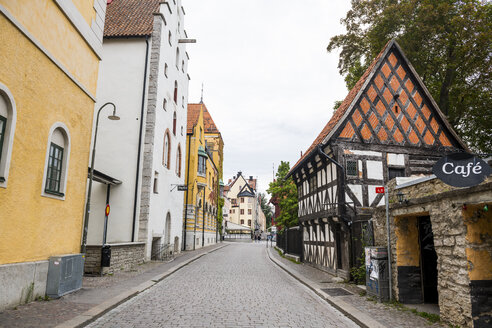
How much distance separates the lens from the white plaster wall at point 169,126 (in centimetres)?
2052

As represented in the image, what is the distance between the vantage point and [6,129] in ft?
24.7

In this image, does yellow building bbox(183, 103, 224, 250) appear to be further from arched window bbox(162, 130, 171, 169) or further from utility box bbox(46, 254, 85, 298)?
utility box bbox(46, 254, 85, 298)

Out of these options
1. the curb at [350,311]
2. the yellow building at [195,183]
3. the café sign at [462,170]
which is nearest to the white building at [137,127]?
the yellow building at [195,183]

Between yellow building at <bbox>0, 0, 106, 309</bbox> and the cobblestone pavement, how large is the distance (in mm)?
2362

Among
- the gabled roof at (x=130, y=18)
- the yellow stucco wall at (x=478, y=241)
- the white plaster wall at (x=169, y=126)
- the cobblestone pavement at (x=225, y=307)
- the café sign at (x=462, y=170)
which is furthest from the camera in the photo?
the gabled roof at (x=130, y=18)

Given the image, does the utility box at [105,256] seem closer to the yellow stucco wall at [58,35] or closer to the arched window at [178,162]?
the yellow stucco wall at [58,35]

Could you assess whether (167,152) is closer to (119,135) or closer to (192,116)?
(119,135)

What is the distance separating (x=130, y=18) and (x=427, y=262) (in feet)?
68.1

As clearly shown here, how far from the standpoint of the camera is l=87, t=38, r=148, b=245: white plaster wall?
18.6 metres

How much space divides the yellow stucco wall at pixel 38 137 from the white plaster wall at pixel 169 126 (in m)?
9.31

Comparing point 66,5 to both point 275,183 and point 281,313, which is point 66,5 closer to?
point 281,313

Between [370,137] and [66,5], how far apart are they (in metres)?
11.5

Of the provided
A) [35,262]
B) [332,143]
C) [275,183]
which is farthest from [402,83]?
[275,183]

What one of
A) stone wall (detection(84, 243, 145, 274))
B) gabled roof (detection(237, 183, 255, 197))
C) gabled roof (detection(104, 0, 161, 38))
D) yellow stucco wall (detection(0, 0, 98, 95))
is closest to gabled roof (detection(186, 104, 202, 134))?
gabled roof (detection(104, 0, 161, 38))
